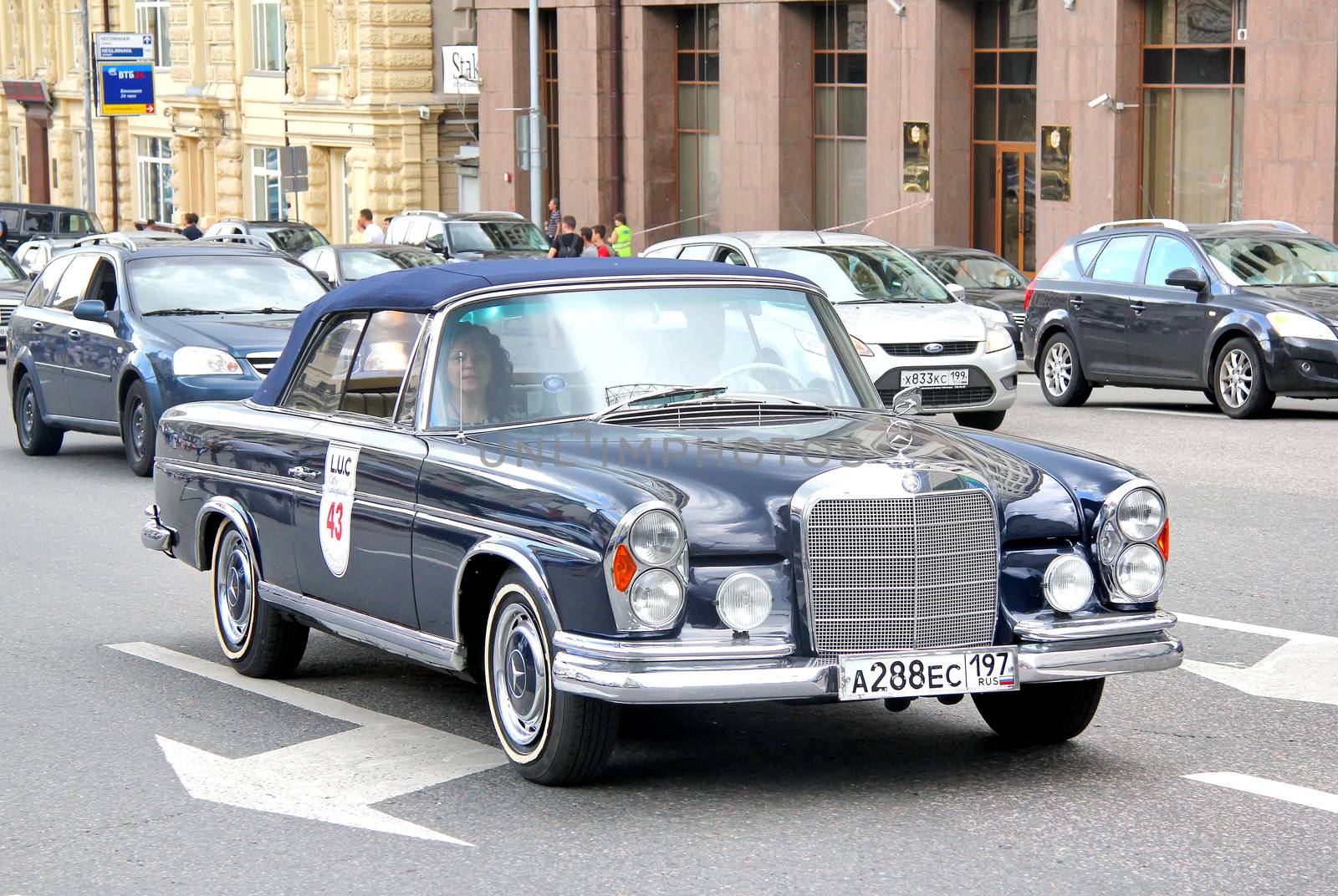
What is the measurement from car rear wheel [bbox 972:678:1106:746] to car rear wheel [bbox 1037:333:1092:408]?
13.3 m

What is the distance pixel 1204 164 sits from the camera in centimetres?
3002

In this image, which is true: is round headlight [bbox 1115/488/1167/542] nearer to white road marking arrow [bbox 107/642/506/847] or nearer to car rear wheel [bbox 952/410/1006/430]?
white road marking arrow [bbox 107/642/506/847]

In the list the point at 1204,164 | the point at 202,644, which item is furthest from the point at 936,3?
the point at 202,644

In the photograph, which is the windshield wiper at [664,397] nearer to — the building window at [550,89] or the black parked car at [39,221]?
the building window at [550,89]

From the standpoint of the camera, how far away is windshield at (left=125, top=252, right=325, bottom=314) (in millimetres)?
15781

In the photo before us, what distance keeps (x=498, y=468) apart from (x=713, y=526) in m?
0.82

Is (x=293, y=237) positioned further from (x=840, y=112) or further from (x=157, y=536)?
(x=157, y=536)

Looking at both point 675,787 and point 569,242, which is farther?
point 569,242

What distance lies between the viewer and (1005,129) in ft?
112

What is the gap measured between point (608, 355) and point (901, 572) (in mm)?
1435

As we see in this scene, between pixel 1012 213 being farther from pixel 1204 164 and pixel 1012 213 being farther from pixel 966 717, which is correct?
pixel 966 717

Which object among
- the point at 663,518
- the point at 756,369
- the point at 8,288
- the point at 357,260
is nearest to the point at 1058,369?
the point at 357,260

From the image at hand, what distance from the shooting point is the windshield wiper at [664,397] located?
6812mm

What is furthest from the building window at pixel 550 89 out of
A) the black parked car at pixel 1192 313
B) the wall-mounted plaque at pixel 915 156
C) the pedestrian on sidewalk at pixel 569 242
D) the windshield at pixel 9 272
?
the black parked car at pixel 1192 313
